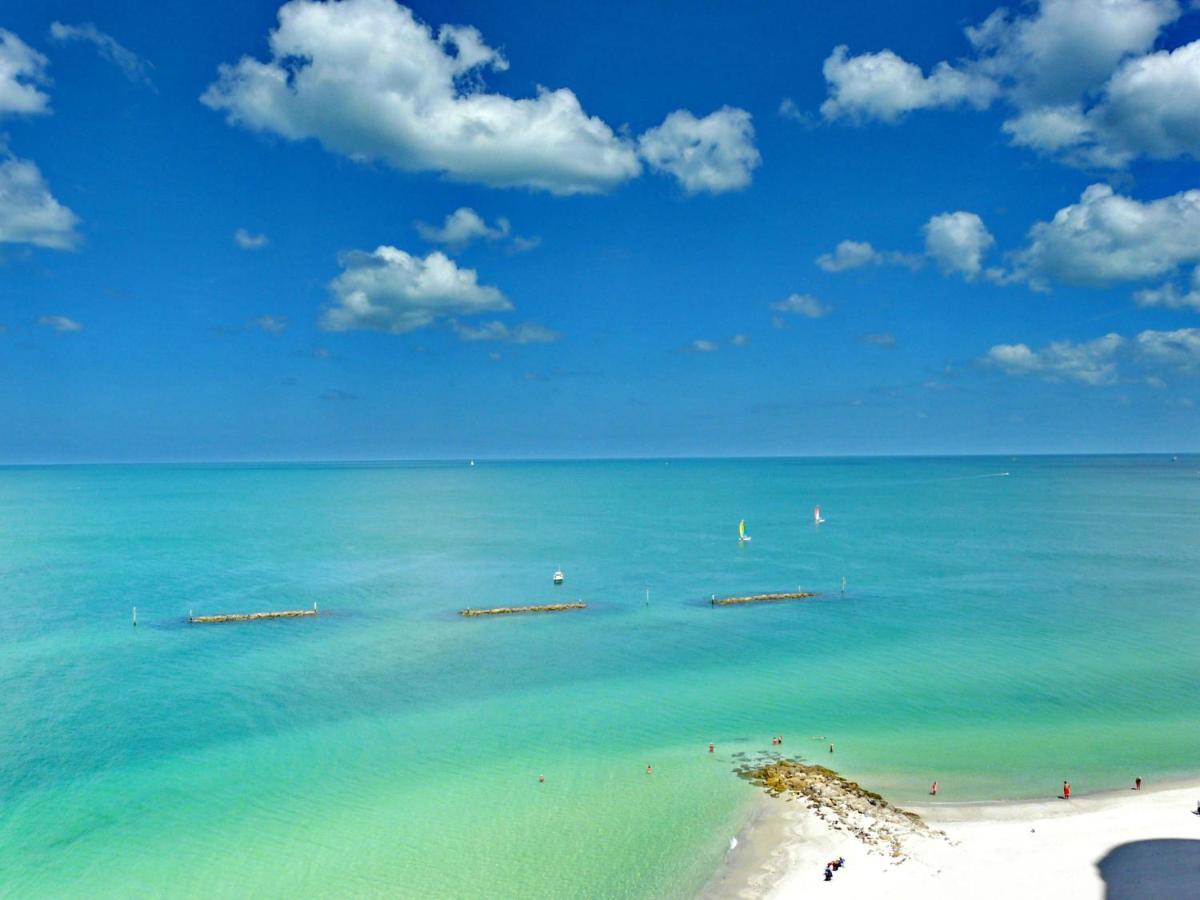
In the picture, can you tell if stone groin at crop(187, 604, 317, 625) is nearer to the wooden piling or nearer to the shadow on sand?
the wooden piling

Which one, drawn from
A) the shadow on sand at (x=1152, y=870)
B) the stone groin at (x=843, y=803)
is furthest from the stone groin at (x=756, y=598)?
the shadow on sand at (x=1152, y=870)

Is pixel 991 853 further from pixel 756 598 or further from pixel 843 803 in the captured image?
pixel 756 598

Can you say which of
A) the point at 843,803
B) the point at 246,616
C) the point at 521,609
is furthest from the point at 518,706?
the point at 246,616

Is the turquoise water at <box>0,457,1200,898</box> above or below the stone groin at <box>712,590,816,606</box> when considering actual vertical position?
below

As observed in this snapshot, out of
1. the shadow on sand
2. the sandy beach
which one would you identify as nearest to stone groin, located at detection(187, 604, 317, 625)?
the sandy beach

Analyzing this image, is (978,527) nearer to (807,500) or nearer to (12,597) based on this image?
(807,500)
